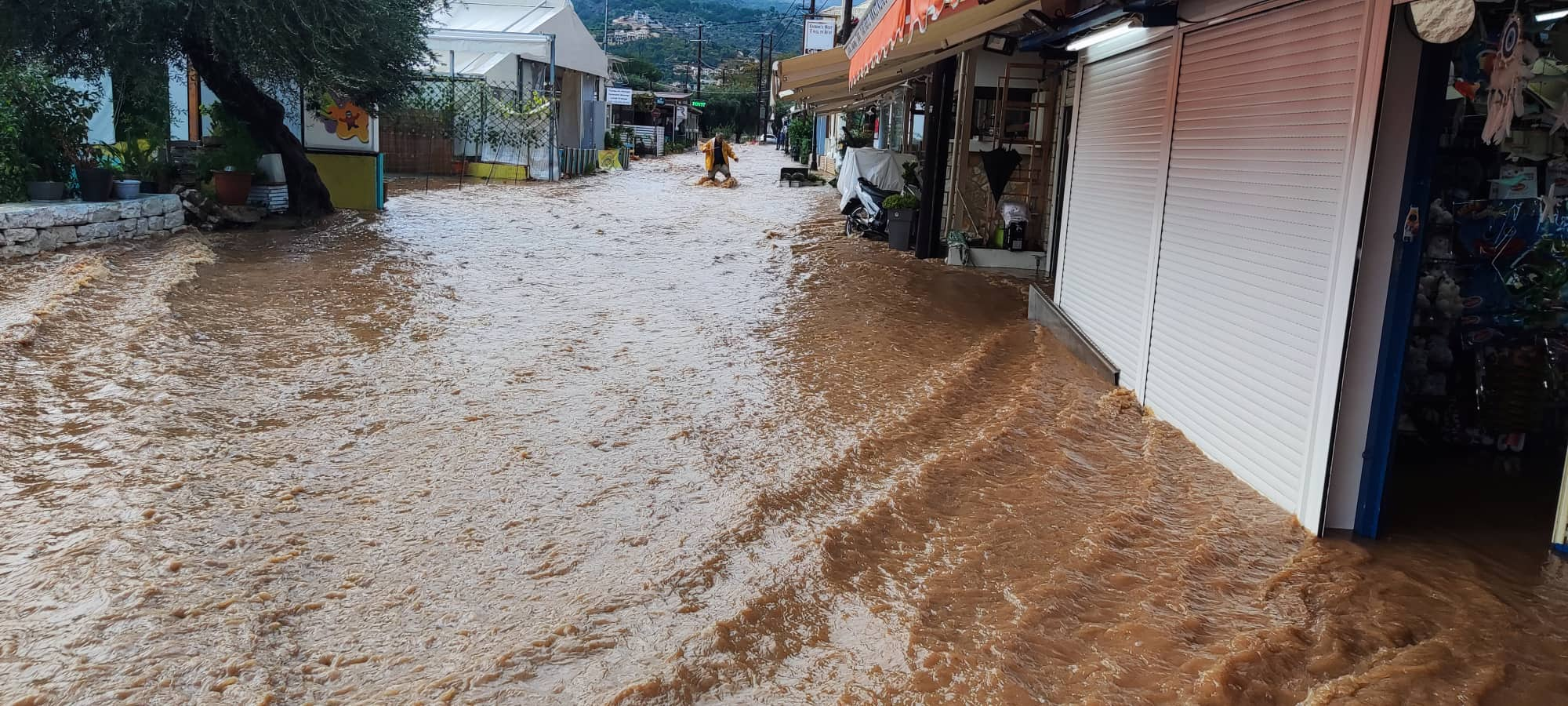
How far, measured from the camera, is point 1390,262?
4.10m

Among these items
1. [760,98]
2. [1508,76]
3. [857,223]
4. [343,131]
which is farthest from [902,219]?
[760,98]

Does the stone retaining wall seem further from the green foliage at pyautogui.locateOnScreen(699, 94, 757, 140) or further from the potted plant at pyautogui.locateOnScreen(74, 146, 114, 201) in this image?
the green foliage at pyautogui.locateOnScreen(699, 94, 757, 140)

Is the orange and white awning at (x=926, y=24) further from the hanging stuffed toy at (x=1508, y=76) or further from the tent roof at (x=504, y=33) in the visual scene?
the tent roof at (x=504, y=33)

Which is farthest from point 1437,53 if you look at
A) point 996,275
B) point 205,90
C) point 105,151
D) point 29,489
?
point 205,90

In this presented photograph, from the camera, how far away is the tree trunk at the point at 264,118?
13273 millimetres

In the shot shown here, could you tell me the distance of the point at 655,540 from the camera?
14.3ft

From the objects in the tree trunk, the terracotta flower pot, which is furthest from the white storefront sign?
the terracotta flower pot

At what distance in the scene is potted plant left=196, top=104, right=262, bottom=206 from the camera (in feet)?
46.3

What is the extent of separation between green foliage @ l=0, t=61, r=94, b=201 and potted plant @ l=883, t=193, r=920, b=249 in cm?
931

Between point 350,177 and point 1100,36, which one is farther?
point 350,177

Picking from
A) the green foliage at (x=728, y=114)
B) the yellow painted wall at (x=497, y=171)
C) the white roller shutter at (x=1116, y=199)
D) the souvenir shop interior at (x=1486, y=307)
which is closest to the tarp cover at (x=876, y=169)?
Result: the white roller shutter at (x=1116, y=199)

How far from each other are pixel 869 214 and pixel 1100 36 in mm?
8779

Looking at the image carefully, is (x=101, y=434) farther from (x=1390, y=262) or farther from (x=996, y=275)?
(x=996, y=275)

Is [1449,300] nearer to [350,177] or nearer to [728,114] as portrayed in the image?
[350,177]
